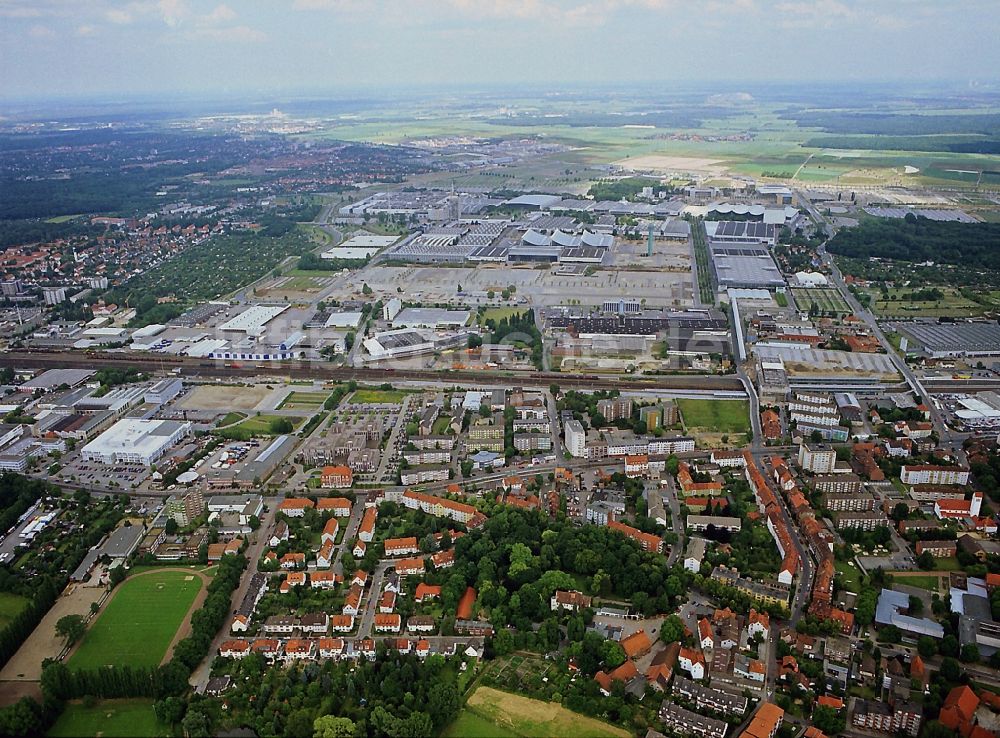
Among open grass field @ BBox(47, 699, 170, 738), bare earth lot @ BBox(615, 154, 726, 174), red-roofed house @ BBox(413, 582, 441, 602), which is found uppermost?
bare earth lot @ BBox(615, 154, 726, 174)

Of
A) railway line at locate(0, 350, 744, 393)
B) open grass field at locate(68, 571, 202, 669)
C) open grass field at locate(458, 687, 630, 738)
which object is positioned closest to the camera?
open grass field at locate(458, 687, 630, 738)

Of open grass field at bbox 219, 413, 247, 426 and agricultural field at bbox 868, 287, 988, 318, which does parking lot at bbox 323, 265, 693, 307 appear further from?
open grass field at bbox 219, 413, 247, 426

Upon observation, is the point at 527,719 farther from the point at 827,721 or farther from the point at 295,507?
the point at 295,507

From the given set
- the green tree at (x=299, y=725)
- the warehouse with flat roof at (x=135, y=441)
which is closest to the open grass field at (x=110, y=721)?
the green tree at (x=299, y=725)

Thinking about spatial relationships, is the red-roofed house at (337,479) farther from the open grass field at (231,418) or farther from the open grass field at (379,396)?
the open grass field at (231,418)

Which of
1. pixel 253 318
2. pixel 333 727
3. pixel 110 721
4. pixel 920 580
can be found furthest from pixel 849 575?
pixel 253 318

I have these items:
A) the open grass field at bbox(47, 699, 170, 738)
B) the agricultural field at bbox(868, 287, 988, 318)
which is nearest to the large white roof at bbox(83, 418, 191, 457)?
the open grass field at bbox(47, 699, 170, 738)
